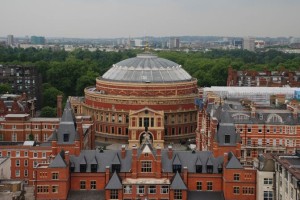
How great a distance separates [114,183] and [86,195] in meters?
3.89

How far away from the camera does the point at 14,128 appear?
10706cm

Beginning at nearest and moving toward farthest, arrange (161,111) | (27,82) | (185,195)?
(185,195)
(161,111)
(27,82)

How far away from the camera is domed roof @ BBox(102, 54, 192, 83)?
405 ft

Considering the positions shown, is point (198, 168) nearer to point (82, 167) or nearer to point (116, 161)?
point (116, 161)

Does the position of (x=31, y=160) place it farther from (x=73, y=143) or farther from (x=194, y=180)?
(x=194, y=180)

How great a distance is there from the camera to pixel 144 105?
118438 mm

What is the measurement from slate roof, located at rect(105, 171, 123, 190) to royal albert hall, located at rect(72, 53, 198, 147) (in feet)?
152

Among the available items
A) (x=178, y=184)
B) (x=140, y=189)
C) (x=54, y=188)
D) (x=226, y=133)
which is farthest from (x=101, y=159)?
(x=226, y=133)

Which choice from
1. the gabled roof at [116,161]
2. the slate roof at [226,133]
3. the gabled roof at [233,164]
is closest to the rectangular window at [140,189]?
the gabled roof at [116,161]

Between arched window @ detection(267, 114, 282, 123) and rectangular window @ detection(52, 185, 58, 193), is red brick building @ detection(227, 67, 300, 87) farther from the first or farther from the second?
rectangular window @ detection(52, 185, 58, 193)

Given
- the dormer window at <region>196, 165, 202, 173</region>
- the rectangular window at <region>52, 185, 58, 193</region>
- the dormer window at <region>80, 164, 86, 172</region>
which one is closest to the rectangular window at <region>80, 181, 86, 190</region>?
Answer: the dormer window at <region>80, 164, 86, 172</region>

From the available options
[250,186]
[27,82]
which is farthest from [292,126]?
[27,82]

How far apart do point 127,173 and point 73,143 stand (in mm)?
10404

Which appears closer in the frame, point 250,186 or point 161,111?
point 250,186
